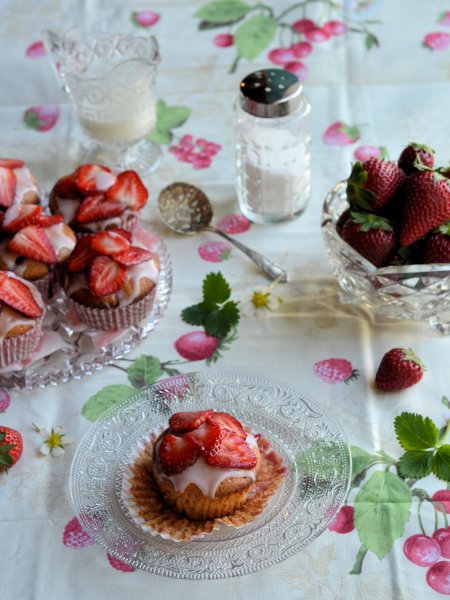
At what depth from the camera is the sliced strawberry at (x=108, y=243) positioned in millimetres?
1359

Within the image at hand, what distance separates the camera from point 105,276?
136cm

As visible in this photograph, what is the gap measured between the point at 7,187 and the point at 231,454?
0.68 meters

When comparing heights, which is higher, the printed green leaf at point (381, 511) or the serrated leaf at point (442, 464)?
the serrated leaf at point (442, 464)

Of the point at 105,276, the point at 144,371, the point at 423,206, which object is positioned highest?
the point at 423,206

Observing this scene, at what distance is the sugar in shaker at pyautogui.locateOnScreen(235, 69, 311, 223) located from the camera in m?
1.48

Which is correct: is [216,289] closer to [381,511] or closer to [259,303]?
[259,303]

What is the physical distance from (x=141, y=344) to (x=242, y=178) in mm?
389

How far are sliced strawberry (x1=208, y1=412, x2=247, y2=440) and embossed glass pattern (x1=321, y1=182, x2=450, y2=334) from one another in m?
0.32

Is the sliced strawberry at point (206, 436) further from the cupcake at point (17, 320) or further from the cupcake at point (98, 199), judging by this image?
the cupcake at point (98, 199)

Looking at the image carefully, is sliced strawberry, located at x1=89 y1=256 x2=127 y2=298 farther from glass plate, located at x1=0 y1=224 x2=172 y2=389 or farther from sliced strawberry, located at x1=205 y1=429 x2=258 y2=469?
sliced strawberry, located at x1=205 y1=429 x2=258 y2=469

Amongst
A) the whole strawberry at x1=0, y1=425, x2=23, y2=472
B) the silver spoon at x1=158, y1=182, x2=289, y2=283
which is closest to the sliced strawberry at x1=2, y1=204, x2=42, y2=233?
the silver spoon at x1=158, y1=182, x2=289, y2=283

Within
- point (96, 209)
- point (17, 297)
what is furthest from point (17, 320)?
point (96, 209)

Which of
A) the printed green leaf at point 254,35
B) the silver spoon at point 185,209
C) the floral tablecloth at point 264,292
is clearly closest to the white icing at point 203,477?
the floral tablecloth at point 264,292

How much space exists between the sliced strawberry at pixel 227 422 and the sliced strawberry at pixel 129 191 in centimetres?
51
